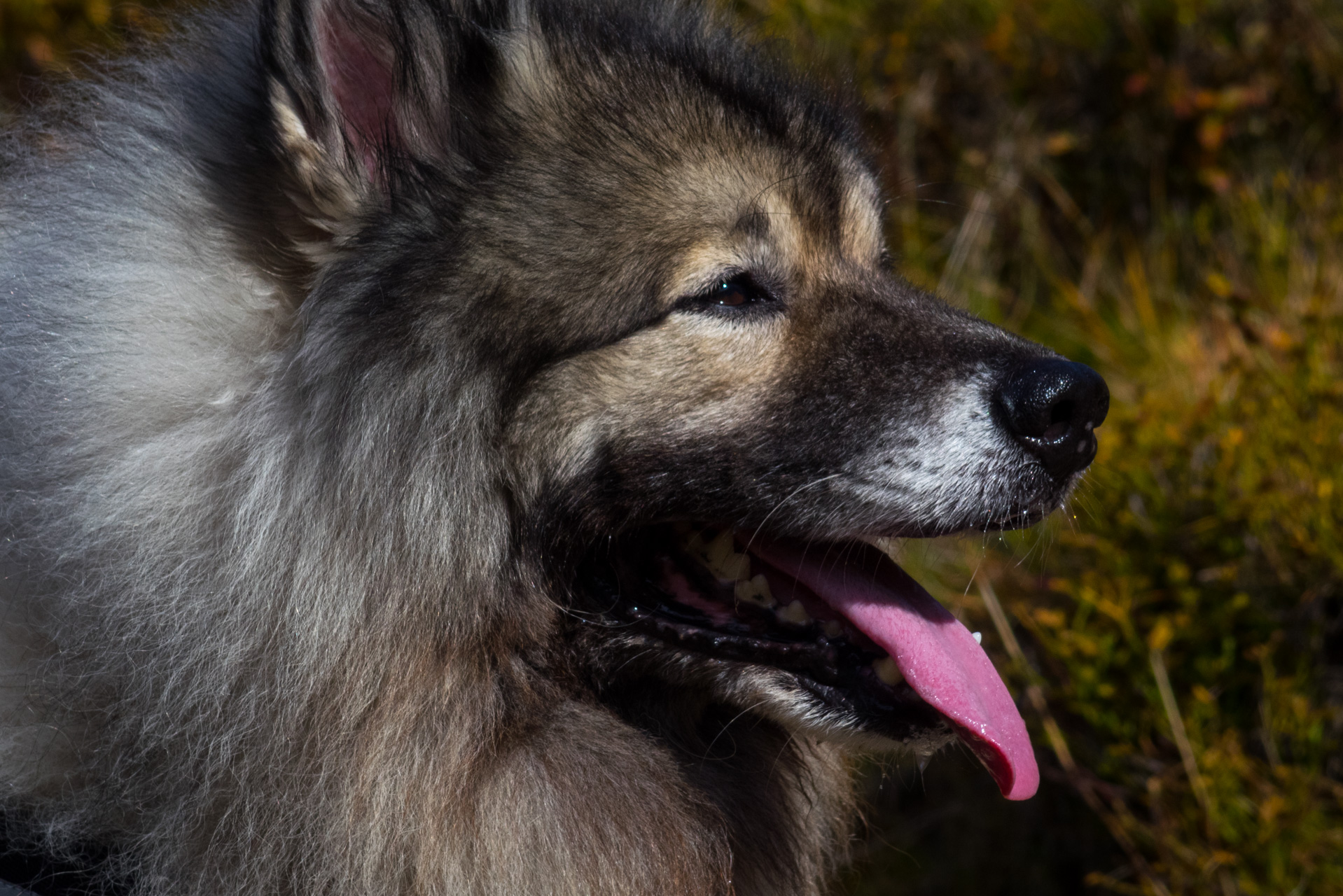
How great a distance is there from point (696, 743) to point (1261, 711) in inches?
82.0

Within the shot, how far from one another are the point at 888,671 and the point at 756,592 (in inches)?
11.5

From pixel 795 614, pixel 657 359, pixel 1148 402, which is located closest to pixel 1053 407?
pixel 795 614

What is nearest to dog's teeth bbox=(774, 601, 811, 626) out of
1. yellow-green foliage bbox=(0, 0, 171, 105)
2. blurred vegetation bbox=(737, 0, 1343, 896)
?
blurred vegetation bbox=(737, 0, 1343, 896)

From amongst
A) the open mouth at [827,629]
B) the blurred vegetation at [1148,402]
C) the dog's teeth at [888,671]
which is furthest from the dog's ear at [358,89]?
the blurred vegetation at [1148,402]

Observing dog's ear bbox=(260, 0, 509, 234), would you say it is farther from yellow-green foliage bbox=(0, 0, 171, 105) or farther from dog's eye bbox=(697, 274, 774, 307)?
yellow-green foliage bbox=(0, 0, 171, 105)

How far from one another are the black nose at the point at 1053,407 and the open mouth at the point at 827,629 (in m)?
0.40

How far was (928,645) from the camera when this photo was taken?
2.32 m

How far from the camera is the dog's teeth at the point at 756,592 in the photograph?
2.31m

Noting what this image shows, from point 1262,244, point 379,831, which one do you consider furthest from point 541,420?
point 1262,244

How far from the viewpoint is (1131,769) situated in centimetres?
364

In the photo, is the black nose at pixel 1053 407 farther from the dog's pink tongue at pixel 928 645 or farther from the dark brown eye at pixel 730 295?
the dark brown eye at pixel 730 295

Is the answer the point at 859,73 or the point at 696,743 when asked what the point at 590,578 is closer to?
the point at 696,743

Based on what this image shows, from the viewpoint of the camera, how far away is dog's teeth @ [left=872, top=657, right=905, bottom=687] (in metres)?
2.27

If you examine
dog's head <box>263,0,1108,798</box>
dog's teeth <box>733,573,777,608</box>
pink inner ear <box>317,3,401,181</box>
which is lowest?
dog's teeth <box>733,573,777,608</box>
